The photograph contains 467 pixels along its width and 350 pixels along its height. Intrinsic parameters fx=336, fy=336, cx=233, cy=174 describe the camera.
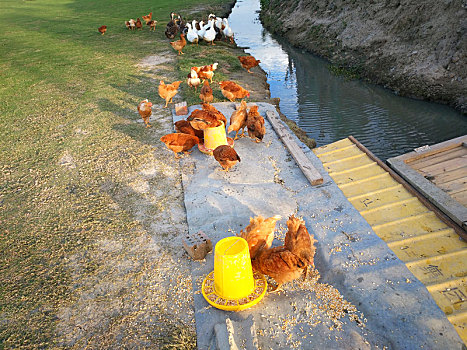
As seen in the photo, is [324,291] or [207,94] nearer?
[324,291]

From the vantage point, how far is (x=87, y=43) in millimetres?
18922

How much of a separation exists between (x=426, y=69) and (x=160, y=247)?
12.5 meters

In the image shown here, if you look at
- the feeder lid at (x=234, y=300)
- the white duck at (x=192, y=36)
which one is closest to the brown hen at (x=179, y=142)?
the feeder lid at (x=234, y=300)

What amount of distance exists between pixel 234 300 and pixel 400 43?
565 inches

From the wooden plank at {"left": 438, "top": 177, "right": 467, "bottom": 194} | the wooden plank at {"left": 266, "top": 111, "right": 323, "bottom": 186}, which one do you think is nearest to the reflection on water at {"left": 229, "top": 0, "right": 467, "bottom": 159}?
the wooden plank at {"left": 266, "top": 111, "right": 323, "bottom": 186}

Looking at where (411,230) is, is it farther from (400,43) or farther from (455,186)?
(400,43)

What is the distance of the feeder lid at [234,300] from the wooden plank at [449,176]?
14.6ft

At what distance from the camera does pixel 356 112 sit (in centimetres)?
1188

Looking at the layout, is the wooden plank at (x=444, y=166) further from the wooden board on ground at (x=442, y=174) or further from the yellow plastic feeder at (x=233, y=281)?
the yellow plastic feeder at (x=233, y=281)

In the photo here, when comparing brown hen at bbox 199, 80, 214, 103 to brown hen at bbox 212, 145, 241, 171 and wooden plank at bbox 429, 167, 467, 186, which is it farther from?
wooden plank at bbox 429, 167, 467, 186

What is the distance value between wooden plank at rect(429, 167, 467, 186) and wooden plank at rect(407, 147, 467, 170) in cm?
50

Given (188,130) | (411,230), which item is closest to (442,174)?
(411,230)

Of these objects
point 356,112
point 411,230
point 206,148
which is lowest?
point 356,112

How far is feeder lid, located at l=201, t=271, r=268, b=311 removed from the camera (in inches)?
150
